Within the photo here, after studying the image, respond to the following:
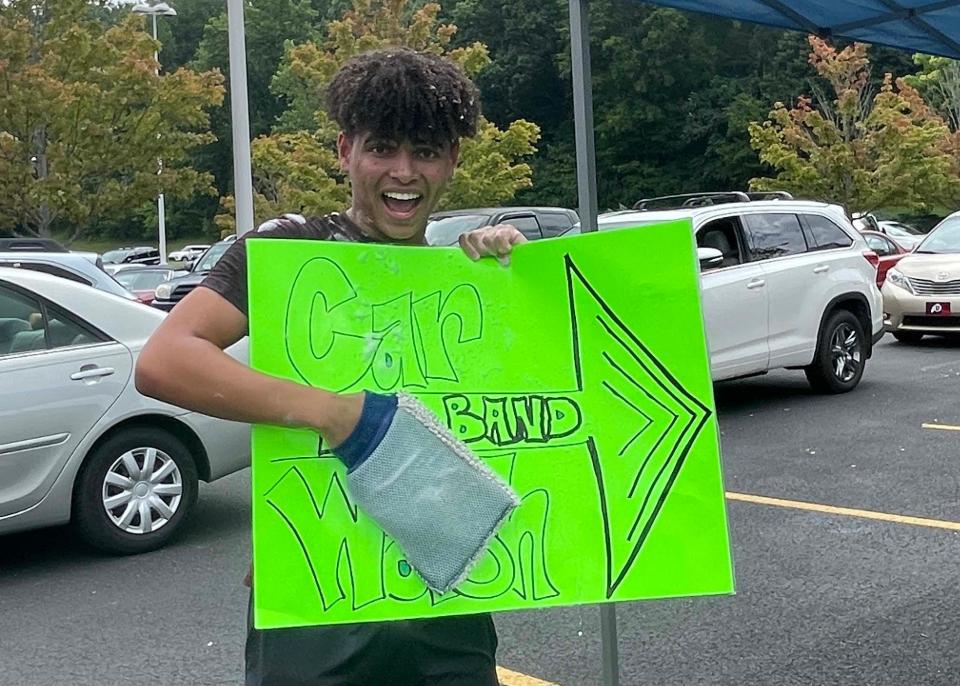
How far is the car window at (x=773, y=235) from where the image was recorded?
9.40 meters

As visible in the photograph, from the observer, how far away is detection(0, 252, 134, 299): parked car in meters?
9.27

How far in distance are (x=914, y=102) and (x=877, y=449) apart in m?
27.3

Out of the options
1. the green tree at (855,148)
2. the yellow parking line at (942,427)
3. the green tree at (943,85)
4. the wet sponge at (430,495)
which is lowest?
the yellow parking line at (942,427)

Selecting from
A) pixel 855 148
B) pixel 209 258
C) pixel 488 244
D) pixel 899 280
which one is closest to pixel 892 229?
pixel 855 148

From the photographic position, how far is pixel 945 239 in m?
13.6

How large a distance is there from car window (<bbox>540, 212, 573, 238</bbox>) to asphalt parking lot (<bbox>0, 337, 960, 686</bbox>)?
19.1 feet

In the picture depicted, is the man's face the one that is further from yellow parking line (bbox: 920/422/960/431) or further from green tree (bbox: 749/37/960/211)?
green tree (bbox: 749/37/960/211)

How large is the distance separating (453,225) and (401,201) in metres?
9.59

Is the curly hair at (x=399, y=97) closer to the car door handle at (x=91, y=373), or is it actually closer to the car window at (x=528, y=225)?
the car door handle at (x=91, y=373)

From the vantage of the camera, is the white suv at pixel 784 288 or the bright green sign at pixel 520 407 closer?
the bright green sign at pixel 520 407

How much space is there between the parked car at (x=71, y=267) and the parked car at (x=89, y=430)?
11.6 feet

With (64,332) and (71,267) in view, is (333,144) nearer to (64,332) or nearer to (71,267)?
(71,267)

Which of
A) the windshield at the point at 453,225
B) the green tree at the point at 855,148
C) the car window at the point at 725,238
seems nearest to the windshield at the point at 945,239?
the car window at the point at 725,238

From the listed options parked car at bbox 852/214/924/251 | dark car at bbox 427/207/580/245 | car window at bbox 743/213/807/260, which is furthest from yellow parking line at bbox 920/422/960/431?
parked car at bbox 852/214/924/251
